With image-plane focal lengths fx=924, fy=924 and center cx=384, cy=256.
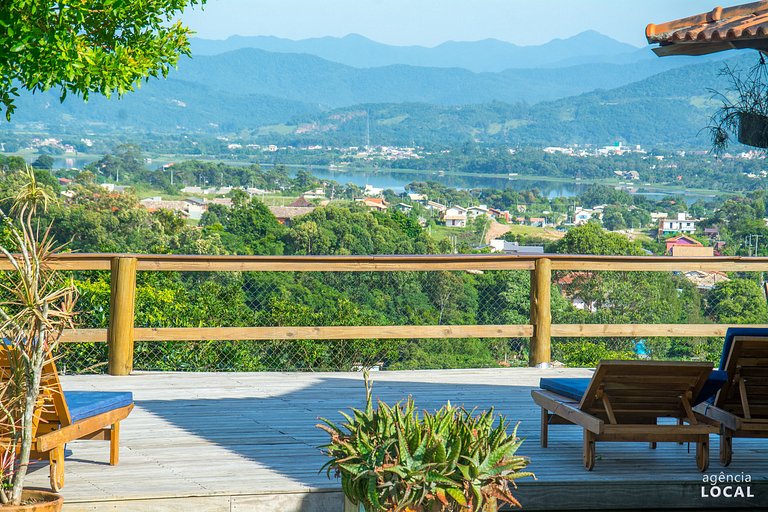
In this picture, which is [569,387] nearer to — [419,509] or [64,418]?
[419,509]

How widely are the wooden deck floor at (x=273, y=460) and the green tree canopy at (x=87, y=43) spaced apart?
2.43m

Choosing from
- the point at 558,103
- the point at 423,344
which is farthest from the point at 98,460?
the point at 558,103

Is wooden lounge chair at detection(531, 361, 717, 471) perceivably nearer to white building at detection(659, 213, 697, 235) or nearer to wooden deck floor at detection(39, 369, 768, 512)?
wooden deck floor at detection(39, 369, 768, 512)

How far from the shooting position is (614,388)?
13.2ft

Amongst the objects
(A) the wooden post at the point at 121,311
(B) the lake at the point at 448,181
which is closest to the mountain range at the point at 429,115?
(B) the lake at the point at 448,181

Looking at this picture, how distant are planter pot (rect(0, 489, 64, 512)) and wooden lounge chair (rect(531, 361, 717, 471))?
2171 millimetres

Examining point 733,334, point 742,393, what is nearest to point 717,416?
point 742,393

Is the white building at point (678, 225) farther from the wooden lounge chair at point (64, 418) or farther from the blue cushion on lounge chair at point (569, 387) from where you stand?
the wooden lounge chair at point (64, 418)

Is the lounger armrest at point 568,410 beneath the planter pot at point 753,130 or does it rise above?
beneath

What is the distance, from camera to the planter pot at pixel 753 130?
4.68 m

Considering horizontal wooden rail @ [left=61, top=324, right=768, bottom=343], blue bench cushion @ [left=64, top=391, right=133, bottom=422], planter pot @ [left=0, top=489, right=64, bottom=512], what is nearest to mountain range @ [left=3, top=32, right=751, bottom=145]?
horizontal wooden rail @ [left=61, top=324, right=768, bottom=343]

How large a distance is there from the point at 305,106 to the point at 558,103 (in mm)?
65813

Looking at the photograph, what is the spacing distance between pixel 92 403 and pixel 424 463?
162 cm

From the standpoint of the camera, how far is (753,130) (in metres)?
4.75
